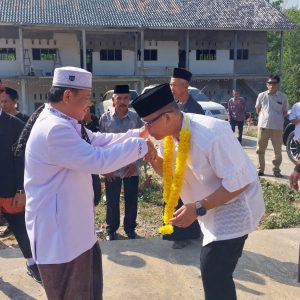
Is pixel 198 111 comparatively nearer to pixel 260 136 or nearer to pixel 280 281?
pixel 280 281

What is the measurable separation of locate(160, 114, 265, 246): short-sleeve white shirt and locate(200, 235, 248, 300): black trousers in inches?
1.9

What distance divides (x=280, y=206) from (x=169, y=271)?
288 centimetres

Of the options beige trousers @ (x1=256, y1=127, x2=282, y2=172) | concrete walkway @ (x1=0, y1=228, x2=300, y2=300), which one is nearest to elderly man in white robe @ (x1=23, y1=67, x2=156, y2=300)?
concrete walkway @ (x1=0, y1=228, x2=300, y2=300)

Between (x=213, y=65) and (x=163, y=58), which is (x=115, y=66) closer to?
(x=163, y=58)

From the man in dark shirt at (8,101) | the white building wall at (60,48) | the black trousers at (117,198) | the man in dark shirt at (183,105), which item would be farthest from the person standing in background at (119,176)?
the white building wall at (60,48)

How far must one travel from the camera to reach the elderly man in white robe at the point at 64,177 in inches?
97.5

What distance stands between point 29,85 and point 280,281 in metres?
23.9

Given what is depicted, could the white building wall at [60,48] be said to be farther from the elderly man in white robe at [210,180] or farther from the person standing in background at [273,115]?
the elderly man in white robe at [210,180]

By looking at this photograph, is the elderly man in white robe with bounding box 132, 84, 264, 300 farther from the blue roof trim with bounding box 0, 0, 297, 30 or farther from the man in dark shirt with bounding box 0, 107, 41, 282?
the blue roof trim with bounding box 0, 0, 297, 30

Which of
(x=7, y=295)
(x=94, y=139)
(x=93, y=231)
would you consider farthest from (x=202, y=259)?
(x=7, y=295)

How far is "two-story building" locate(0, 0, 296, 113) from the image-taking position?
2492 cm

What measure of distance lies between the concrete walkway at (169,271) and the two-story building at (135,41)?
20.9 meters

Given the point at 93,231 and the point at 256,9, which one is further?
the point at 256,9

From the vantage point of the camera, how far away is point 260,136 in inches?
340
